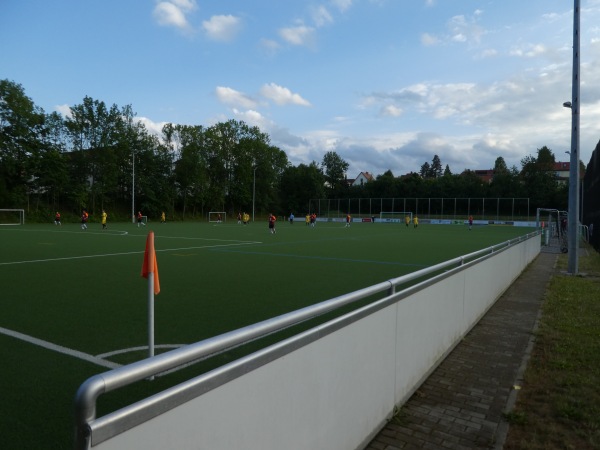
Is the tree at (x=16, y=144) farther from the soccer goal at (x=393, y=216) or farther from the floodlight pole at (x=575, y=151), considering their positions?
the floodlight pole at (x=575, y=151)

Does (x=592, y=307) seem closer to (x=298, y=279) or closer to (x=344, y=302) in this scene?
(x=298, y=279)

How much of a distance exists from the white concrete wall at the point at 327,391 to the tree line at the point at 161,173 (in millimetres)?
51430

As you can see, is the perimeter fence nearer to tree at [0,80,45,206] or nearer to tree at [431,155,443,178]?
tree at [0,80,45,206]

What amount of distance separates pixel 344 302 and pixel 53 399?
2.95 m

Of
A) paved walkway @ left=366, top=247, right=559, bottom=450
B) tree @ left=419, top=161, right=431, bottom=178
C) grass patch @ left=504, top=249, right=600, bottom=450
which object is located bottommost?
paved walkway @ left=366, top=247, right=559, bottom=450

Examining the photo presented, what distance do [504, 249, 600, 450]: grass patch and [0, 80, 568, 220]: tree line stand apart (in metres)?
50.5

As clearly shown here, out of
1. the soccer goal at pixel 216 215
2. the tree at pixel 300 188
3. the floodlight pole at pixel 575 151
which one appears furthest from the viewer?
the tree at pixel 300 188

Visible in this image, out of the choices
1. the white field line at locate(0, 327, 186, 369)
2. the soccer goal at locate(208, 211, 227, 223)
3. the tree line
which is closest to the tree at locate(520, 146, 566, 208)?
the tree line

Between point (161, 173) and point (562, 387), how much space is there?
7013cm

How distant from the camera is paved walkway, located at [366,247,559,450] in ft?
12.0

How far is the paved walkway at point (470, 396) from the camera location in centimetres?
365

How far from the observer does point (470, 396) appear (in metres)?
4.54

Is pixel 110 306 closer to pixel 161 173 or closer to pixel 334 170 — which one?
pixel 161 173

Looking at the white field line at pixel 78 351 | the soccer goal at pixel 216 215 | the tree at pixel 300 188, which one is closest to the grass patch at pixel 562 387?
the white field line at pixel 78 351
